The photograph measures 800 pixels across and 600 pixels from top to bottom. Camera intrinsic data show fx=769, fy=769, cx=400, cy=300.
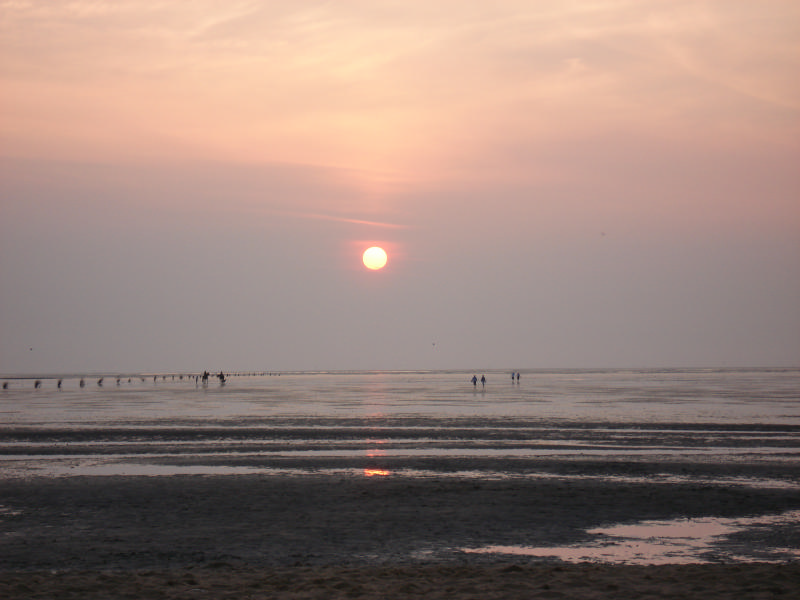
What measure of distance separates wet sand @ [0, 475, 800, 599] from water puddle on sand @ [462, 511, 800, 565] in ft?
1.32

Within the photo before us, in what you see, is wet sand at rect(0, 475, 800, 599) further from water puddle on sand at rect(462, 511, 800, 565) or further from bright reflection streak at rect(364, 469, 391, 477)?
bright reflection streak at rect(364, 469, 391, 477)

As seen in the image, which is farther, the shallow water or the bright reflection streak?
the shallow water

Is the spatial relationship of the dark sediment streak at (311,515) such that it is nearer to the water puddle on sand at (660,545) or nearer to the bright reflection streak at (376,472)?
the water puddle on sand at (660,545)

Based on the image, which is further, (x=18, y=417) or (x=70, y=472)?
(x=18, y=417)

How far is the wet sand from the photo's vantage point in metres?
12.2

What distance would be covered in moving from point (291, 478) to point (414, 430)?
697 inches

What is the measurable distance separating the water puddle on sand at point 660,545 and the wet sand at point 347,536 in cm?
40

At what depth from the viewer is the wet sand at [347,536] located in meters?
12.2

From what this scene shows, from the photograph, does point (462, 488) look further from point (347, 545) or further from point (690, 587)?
point (690, 587)

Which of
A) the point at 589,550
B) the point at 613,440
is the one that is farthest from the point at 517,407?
the point at 589,550

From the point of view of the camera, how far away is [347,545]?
51.9 feet

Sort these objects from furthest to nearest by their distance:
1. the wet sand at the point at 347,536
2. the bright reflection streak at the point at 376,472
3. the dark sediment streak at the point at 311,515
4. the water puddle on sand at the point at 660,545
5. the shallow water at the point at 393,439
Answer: the shallow water at the point at 393,439 → the bright reflection streak at the point at 376,472 → the dark sediment streak at the point at 311,515 → the water puddle on sand at the point at 660,545 → the wet sand at the point at 347,536

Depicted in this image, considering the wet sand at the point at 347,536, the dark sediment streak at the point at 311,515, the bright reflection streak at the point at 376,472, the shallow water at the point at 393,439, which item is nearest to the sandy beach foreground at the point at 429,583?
the wet sand at the point at 347,536

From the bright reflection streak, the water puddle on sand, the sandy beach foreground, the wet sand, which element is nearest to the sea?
the water puddle on sand
